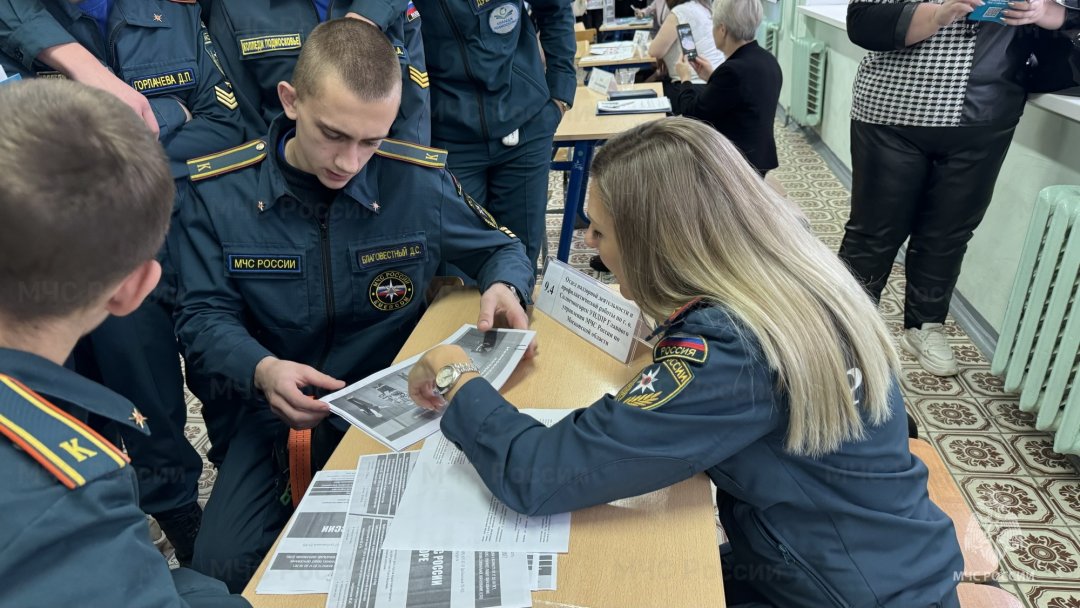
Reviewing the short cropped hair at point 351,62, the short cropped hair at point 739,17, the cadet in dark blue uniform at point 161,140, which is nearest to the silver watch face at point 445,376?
the short cropped hair at point 351,62

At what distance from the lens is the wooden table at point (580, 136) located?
9.70 ft

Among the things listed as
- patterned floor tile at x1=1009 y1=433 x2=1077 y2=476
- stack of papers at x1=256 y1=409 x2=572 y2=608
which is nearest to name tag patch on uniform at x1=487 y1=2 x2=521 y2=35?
stack of papers at x1=256 y1=409 x2=572 y2=608

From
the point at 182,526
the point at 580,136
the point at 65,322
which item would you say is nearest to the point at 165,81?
the point at 182,526

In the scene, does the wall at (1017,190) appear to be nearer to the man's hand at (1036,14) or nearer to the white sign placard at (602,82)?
the man's hand at (1036,14)

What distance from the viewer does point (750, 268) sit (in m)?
0.99

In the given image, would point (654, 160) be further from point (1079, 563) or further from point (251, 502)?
point (1079, 563)

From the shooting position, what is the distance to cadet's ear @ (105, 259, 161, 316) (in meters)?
0.71

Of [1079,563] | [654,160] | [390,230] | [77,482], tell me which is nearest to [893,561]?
[654,160]

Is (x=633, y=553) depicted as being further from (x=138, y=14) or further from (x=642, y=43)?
(x=642, y=43)

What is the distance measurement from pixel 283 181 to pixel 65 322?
31.1 inches

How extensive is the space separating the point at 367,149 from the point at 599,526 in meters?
0.87

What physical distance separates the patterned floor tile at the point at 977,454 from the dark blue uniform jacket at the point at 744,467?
1.32m

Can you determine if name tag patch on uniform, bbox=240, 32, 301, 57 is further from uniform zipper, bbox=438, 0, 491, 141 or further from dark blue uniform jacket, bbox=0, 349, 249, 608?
dark blue uniform jacket, bbox=0, 349, 249, 608

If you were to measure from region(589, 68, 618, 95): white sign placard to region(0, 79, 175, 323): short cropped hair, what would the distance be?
10.6ft
